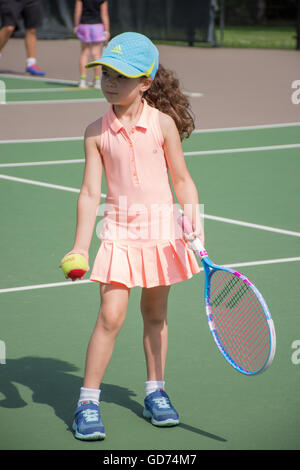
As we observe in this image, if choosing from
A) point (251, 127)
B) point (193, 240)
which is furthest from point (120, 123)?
point (251, 127)

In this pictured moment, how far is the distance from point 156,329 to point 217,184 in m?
4.87

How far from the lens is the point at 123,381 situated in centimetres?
450

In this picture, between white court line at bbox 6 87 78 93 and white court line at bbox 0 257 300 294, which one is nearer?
Answer: white court line at bbox 0 257 300 294

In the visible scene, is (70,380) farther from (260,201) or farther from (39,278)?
(260,201)

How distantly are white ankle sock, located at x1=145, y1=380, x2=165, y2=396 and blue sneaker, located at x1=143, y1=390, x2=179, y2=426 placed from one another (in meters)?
0.02

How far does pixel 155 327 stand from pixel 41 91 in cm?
1214

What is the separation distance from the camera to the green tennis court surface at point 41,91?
49.0 feet

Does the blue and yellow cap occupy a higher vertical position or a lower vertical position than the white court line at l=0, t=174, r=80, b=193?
higher

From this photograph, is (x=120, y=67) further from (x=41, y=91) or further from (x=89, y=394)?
(x=41, y=91)

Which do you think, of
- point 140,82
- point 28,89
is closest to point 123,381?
point 140,82

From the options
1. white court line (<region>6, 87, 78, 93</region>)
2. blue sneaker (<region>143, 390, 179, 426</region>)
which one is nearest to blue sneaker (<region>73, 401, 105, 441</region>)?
blue sneaker (<region>143, 390, 179, 426</region>)

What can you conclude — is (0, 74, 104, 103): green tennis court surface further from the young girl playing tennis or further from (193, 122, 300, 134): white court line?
the young girl playing tennis

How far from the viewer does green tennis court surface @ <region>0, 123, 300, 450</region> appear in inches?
156

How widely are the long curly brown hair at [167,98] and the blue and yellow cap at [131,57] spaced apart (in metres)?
0.12
